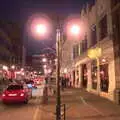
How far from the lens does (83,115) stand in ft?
56.1

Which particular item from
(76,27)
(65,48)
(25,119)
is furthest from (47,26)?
(65,48)

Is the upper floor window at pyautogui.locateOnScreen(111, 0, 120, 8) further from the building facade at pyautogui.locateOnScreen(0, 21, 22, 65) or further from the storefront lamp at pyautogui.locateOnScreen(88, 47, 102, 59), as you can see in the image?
the building facade at pyautogui.locateOnScreen(0, 21, 22, 65)

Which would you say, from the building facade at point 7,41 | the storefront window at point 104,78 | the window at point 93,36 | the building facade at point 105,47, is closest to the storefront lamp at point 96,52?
the building facade at point 105,47

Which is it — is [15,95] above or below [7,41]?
below

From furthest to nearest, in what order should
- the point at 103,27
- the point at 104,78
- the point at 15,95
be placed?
the point at 103,27 → the point at 104,78 → the point at 15,95

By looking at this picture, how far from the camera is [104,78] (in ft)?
92.7

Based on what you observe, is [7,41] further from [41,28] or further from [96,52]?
[41,28]

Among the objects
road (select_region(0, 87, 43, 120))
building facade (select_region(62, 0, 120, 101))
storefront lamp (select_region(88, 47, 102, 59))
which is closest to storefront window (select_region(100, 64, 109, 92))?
building facade (select_region(62, 0, 120, 101))

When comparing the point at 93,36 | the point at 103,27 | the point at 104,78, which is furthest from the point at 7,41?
the point at 104,78

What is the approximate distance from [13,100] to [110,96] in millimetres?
7352

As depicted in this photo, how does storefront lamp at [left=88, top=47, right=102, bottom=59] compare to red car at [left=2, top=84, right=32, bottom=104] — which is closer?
red car at [left=2, top=84, right=32, bottom=104]

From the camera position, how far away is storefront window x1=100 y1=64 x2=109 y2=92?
27.5 metres

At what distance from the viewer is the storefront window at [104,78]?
27.5 metres

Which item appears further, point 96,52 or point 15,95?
point 96,52
